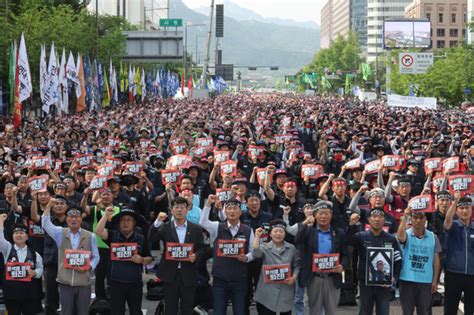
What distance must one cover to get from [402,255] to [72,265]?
3261 millimetres

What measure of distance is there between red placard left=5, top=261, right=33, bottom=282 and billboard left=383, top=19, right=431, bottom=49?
248ft

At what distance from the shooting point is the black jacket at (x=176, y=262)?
28.5 feet

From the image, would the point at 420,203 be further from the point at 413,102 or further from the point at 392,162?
the point at 413,102

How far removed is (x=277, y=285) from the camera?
862cm

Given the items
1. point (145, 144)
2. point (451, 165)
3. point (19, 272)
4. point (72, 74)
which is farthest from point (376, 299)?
point (72, 74)

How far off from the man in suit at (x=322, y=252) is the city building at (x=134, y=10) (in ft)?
353

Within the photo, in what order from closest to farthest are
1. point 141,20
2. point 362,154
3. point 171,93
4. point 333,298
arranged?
point 333,298
point 362,154
point 171,93
point 141,20

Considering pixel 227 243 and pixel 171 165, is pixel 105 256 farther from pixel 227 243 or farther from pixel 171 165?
pixel 171 165

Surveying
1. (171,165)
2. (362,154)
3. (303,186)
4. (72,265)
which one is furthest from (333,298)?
(362,154)

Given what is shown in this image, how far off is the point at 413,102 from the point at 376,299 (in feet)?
126

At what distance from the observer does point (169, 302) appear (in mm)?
8695

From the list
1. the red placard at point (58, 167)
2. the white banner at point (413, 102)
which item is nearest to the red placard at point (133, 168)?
the red placard at point (58, 167)

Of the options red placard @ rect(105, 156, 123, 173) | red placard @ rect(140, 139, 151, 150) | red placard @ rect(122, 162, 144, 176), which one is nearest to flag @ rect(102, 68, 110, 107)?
red placard @ rect(140, 139, 151, 150)

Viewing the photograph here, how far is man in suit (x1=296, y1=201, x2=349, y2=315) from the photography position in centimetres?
858
